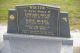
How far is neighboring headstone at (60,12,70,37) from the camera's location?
5177 mm

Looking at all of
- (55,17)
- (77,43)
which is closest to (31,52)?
(55,17)

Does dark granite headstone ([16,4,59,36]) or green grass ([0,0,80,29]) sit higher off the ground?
green grass ([0,0,80,29])

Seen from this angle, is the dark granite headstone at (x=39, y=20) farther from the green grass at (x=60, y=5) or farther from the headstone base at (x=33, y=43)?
the green grass at (x=60, y=5)

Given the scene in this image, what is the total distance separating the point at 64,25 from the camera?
523 centimetres

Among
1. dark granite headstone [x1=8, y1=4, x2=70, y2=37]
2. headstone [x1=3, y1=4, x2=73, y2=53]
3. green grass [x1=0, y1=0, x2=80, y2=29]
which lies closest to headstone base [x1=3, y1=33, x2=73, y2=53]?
headstone [x1=3, y1=4, x2=73, y2=53]

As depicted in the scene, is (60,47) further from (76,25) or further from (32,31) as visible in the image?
(76,25)

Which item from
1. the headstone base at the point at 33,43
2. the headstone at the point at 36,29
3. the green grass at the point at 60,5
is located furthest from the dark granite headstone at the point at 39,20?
the green grass at the point at 60,5

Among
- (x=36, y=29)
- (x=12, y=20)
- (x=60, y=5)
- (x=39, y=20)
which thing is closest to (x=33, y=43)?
(x=36, y=29)

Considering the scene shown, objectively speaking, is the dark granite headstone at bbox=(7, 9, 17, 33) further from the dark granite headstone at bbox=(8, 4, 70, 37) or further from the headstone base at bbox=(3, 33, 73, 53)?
the headstone base at bbox=(3, 33, 73, 53)

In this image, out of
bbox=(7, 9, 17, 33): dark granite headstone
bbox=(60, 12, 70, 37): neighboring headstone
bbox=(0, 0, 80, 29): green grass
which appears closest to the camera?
bbox=(60, 12, 70, 37): neighboring headstone

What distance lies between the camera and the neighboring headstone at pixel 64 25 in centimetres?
518

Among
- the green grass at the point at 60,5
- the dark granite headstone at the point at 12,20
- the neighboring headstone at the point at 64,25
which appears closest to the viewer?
the neighboring headstone at the point at 64,25

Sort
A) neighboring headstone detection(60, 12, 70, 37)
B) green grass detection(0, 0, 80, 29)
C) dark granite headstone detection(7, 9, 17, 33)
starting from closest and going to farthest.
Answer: neighboring headstone detection(60, 12, 70, 37)
dark granite headstone detection(7, 9, 17, 33)
green grass detection(0, 0, 80, 29)

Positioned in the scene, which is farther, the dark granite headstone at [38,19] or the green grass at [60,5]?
the green grass at [60,5]
